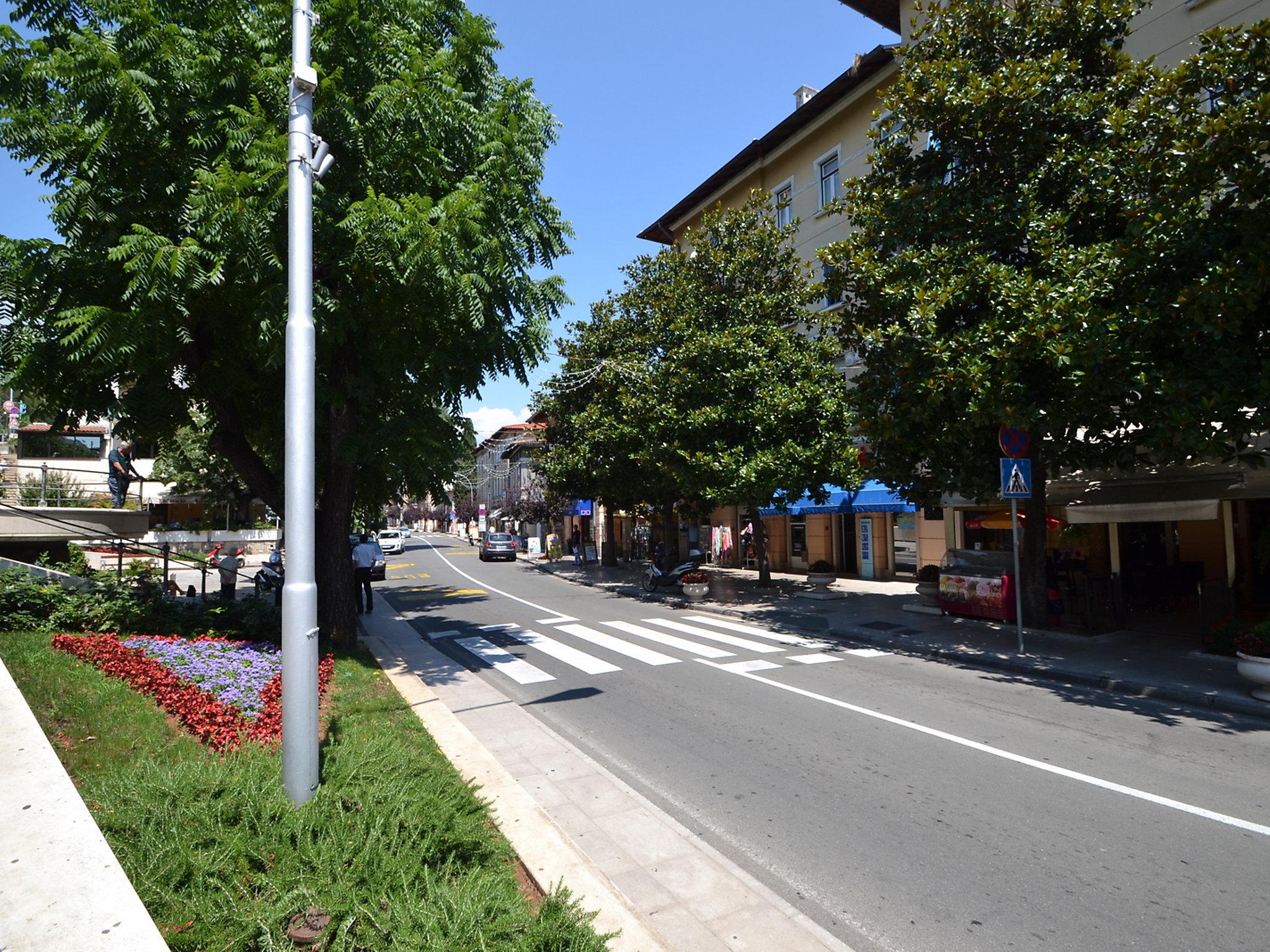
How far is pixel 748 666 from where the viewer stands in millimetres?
10773

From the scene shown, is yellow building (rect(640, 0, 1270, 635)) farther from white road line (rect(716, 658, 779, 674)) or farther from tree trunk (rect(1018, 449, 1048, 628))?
white road line (rect(716, 658, 779, 674))

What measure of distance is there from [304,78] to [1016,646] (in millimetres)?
12313

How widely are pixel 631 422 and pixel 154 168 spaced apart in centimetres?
1410

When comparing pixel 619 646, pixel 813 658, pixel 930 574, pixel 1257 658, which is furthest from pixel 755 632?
pixel 1257 658

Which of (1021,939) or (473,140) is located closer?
(1021,939)

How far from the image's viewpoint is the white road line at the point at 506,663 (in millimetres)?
10227

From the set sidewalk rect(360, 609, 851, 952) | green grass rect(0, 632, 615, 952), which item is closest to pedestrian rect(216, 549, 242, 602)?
sidewalk rect(360, 609, 851, 952)

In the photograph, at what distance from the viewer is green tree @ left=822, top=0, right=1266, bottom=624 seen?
340 inches

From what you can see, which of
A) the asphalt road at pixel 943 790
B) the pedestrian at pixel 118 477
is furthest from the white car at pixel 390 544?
the asphalt road at pixel 943 790

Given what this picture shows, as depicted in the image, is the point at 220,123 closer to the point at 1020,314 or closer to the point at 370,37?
the point at 370,37

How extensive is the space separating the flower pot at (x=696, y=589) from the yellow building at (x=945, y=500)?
6.66 meters

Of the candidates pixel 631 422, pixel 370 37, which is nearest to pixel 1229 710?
pixel 370 37

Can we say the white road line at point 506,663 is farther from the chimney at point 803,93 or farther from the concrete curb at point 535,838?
the chimney at point 803,93

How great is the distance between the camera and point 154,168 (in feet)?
27.8
